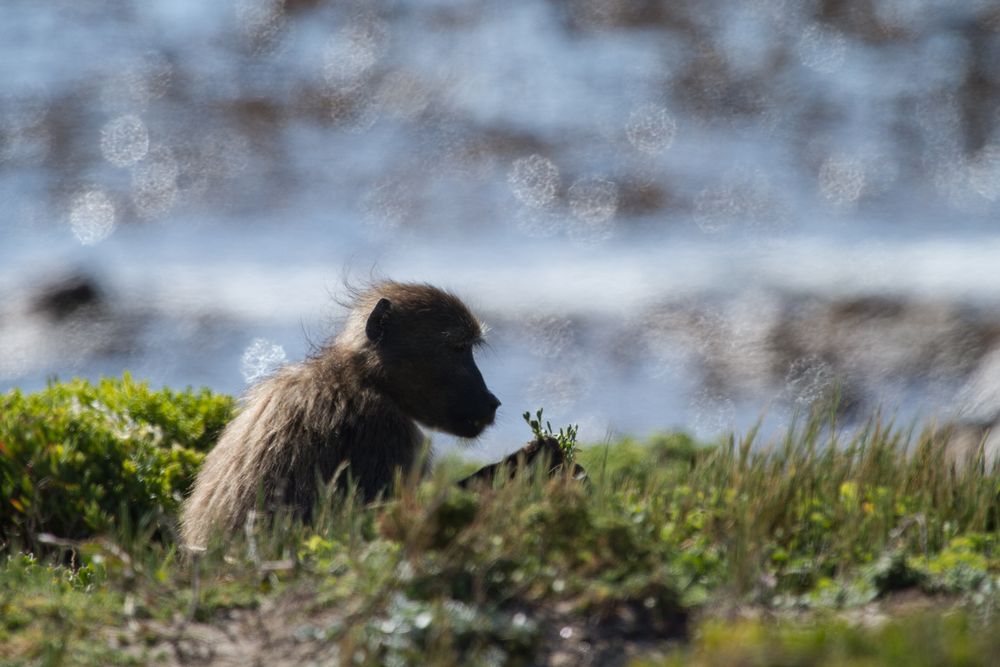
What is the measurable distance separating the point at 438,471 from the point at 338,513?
1.45 meters

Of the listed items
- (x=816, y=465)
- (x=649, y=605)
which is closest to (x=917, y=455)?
(x=816, y=465)

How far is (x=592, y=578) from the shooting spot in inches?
162

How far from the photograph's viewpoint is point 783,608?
13.8ft

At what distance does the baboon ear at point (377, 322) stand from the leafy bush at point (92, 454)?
4.82ft

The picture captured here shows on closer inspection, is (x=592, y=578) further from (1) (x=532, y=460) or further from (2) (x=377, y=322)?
(2) (x=377, y=322)

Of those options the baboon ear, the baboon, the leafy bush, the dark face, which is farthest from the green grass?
the leafy bush

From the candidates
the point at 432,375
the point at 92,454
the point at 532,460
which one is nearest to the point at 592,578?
the point at 532,460

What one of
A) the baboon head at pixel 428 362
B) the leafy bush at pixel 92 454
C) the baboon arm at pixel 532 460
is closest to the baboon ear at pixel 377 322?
the baboon head at pixel 428 362

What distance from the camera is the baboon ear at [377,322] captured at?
21.9 ft

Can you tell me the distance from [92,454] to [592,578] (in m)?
4.30

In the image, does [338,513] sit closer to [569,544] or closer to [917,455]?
[569,544]

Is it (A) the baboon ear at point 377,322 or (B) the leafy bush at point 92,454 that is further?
(B) the leafy bush at point 92,454

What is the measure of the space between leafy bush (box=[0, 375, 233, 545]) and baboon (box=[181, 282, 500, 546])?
0.81 metres

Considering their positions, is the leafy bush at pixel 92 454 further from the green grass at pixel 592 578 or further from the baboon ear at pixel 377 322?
the green grass at pixel 592 578
